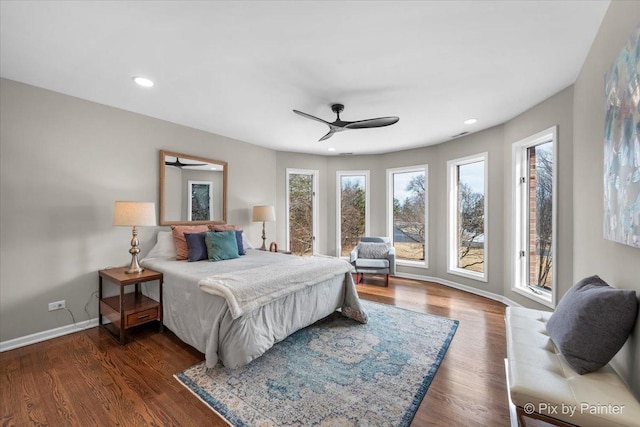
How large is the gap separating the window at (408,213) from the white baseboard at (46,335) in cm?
486

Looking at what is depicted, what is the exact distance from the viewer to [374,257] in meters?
4.93

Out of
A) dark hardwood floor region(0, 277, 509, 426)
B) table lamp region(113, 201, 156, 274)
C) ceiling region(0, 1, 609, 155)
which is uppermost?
ceiling region(0, 1, 609, 155)

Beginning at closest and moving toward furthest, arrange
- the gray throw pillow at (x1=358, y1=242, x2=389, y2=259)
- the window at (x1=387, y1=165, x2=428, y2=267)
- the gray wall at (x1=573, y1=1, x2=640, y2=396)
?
1. the gray wall at (x1=573, y1=1, x2=640, y2=396)
2. the gray throw pillow at (x1=358, y1=242, x2=389, y2=259)
3. the window at (x1=387, y1=165, x2=428, y2=267)

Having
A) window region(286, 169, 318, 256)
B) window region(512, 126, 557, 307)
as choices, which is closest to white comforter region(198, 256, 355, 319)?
window region(512, 126, 557, 307)

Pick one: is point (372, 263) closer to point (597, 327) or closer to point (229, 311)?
point (229, 311)

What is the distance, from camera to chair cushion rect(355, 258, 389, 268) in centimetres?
464

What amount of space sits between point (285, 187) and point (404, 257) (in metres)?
2.85

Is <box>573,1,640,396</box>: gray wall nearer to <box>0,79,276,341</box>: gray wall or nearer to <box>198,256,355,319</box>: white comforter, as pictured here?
<box>198,256,355,319</box>: white comforter

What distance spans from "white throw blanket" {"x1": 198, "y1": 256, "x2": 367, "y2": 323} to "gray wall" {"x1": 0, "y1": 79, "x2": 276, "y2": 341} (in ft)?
5.60

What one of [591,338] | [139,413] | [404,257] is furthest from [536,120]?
[139,413]

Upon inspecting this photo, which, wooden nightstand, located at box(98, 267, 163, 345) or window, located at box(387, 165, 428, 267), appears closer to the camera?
wooden nightstand, located at box(98, 267, 163, 345)

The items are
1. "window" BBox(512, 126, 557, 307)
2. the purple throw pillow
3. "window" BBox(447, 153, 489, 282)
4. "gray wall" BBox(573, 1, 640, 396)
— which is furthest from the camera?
"window" BBox(447, 153, 489, 282)

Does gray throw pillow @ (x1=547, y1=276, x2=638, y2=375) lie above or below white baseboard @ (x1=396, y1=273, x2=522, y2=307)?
above

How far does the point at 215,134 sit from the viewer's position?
4219 mm
